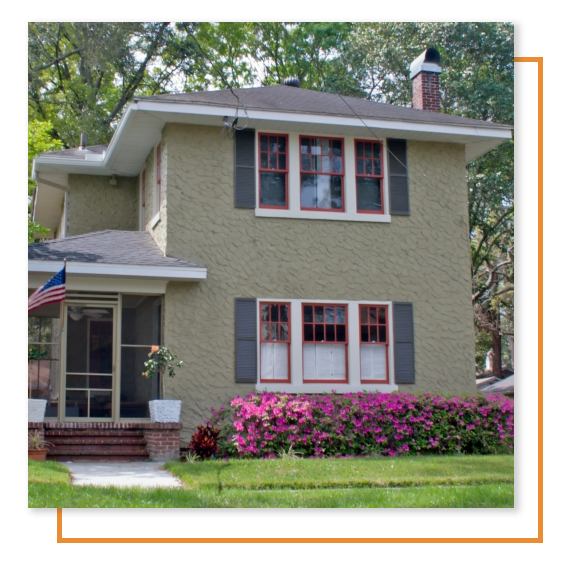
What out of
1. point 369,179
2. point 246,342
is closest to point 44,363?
point 246,342

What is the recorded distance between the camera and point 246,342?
46.2 ft

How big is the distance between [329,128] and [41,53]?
57.9ft

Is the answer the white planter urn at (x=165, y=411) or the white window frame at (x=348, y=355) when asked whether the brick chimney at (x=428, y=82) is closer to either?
the white window frame at (x=348, y=355)

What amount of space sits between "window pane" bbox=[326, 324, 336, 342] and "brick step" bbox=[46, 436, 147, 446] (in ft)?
12.2

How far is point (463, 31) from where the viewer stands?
80.5 ft

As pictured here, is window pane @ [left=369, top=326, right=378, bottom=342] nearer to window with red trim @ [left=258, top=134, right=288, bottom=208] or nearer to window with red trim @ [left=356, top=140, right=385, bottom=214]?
window with red trim @ [left=356, top=140, right=385, bottom=214]

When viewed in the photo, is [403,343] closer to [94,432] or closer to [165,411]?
[165,411]

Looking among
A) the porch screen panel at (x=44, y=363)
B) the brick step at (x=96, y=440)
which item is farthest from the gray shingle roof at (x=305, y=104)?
the brick step at (x=96, y=440)

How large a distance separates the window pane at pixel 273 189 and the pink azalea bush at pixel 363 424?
11.6ft

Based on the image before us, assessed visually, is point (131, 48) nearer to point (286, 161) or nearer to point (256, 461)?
point (286, 161)

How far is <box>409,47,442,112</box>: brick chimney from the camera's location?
56.4 feet

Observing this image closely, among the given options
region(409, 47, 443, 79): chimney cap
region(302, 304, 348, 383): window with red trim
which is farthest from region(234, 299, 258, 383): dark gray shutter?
region(409, 47, 443, 79): chimney cap

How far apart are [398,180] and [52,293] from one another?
277 inches
